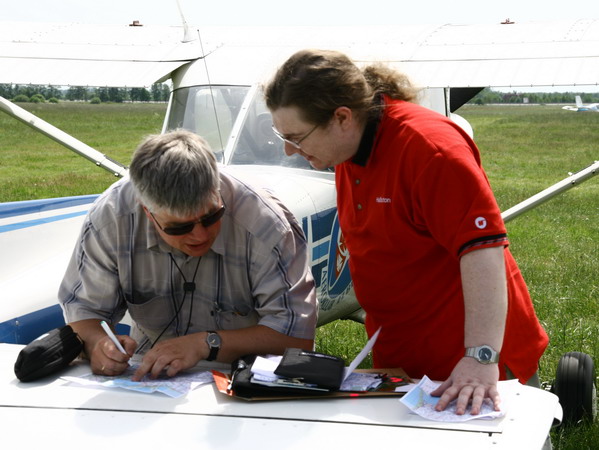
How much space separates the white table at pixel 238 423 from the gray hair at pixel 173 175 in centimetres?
53

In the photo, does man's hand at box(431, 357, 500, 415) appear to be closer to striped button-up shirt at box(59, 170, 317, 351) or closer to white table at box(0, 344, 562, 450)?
white table at box(0, 344, 562, 450)

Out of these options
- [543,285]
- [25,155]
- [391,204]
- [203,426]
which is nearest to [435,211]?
[391,204]

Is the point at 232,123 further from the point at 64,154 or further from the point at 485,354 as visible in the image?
the point at 64,154

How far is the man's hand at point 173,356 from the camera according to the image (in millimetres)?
2354

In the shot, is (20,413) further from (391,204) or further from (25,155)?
(25,155)

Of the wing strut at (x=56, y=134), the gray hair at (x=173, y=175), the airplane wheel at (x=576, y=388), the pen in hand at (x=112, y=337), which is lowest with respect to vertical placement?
the airplane wheel at (x=576, y=388)

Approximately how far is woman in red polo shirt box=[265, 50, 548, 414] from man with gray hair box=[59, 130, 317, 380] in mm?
245

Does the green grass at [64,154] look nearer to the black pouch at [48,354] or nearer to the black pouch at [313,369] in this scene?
the black pouch at [48,354]

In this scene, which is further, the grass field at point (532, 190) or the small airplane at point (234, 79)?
the grass field at point (532, 190)

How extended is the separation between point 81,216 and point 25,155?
18034 millimetres

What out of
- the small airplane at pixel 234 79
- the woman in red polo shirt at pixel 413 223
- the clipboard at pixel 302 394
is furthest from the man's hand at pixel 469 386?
the small airplane at pixel 234 79

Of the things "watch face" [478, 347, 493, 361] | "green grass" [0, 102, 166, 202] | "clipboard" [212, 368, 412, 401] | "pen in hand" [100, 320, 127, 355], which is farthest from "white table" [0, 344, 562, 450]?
"green grass" [0, 102, 166, 202]

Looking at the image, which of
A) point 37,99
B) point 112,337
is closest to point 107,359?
point 112,337

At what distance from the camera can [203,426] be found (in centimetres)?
193
